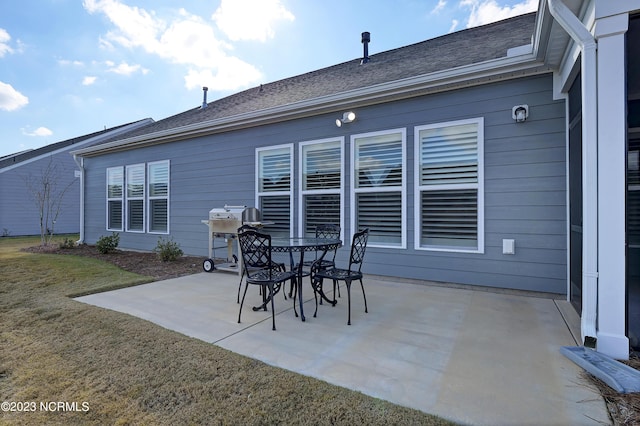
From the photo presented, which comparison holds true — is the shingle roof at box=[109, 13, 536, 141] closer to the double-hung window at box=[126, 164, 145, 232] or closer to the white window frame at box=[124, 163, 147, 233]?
the white window frame at box=[124, 163, 147, 233]

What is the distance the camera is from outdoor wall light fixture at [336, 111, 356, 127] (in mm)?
4836

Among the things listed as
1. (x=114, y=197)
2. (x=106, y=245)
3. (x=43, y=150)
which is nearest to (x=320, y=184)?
(x=106, y=245)

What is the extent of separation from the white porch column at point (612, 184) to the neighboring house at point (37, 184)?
13.8 metres

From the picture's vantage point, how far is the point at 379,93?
4.58m

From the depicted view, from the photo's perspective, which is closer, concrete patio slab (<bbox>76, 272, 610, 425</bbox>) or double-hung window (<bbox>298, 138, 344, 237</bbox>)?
concrete patio slab (<bbox>76, 272, 610, 425</bbox>)

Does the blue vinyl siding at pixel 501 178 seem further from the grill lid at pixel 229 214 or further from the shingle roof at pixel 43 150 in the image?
the shingle roof at pixel 43 150

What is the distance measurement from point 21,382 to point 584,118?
434cm

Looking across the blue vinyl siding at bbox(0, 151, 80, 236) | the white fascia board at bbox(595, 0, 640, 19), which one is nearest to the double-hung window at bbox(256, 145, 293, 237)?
the white fascia board at bbox(595, 0, 640, 19)

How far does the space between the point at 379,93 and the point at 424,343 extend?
3.53m

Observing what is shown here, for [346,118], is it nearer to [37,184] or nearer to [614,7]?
[614,7]

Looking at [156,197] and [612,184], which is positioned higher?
[156,197]

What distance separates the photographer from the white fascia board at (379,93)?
147 inches

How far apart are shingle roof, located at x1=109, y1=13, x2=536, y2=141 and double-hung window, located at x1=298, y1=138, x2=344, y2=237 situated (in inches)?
37.5

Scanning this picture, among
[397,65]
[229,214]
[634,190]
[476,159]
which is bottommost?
[229,214]
